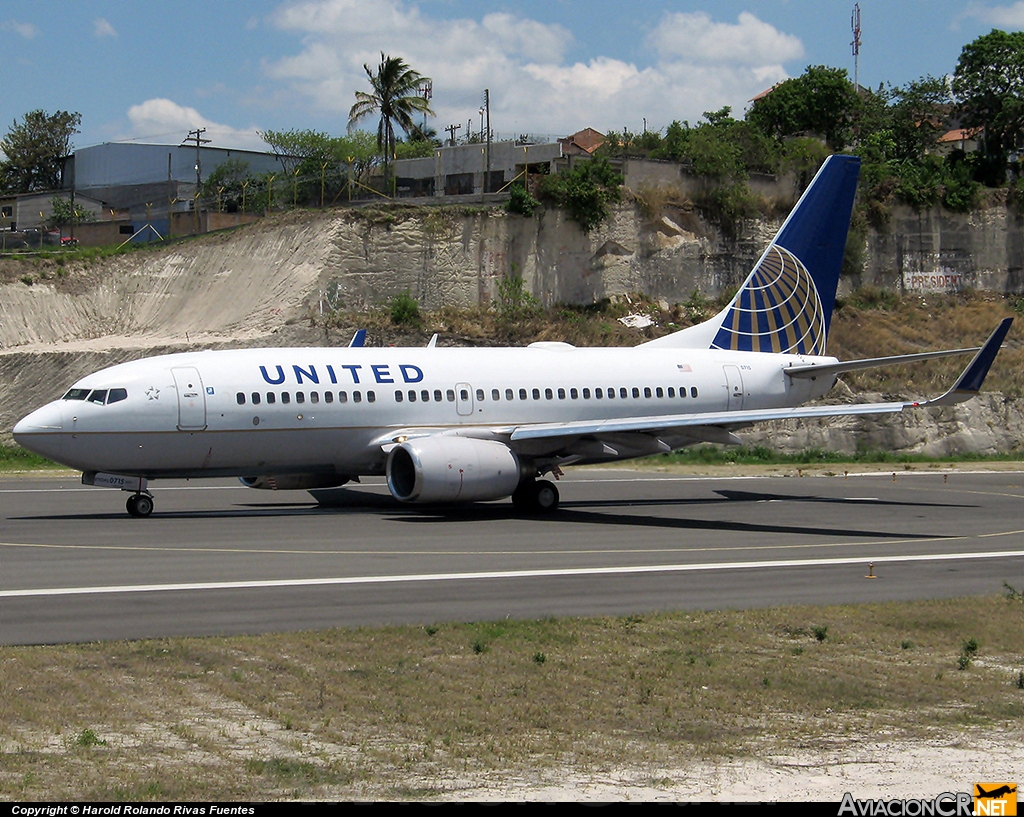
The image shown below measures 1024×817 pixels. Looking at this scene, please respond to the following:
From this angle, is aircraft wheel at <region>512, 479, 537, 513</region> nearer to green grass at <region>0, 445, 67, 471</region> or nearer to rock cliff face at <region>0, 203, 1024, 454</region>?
green grass at <region>0, 445, 67, 471</region>

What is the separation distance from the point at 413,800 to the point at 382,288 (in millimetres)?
53544

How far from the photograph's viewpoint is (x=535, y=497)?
30094 millimetres

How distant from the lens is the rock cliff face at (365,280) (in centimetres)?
5569

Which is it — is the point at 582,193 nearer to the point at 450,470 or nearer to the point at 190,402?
the point at 450,470

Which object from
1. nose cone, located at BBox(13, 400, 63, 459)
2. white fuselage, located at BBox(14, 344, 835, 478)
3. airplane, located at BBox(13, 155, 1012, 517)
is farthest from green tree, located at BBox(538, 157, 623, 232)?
nose cone, located at BBox(13, 400, 63, 459)

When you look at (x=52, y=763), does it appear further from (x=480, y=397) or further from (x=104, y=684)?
(x=480, y=397)

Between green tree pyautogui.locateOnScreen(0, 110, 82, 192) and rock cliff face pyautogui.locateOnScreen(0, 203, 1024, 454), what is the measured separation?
63.1 meters

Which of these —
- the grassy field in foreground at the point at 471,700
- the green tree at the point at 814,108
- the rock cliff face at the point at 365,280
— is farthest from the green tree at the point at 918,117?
the grassy field in foreground at the point at 471,700

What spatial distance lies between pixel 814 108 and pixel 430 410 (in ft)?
215

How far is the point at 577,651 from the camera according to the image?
555 inches

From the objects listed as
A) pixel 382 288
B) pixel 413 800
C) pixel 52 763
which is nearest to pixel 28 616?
pixel 52 763

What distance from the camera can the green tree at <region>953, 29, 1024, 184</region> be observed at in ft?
262

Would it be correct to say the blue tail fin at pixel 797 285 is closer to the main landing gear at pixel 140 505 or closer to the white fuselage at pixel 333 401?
the white fuselage at pixel 333 401

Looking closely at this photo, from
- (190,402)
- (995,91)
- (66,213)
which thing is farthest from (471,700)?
(66,213)
